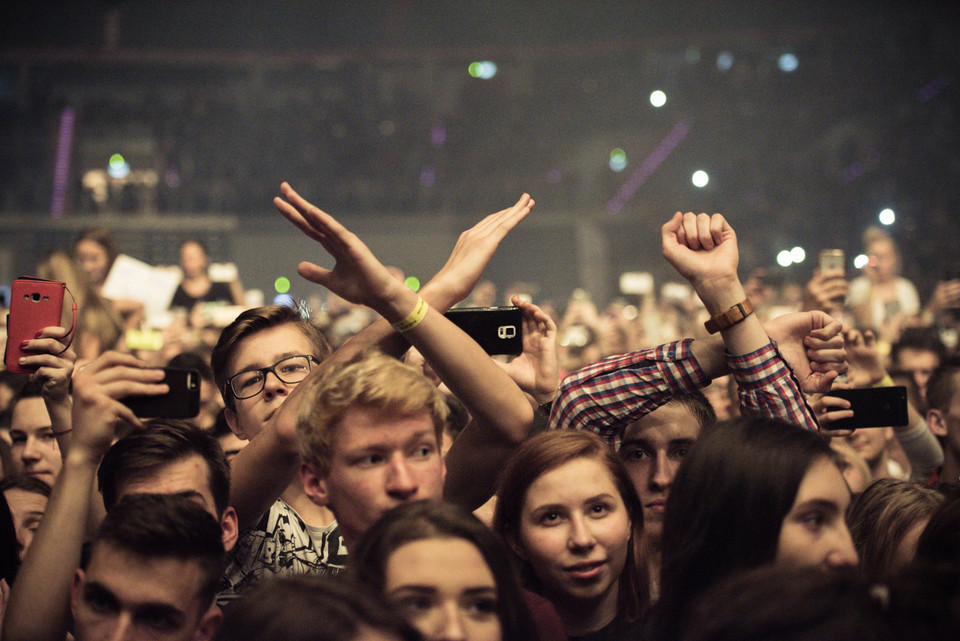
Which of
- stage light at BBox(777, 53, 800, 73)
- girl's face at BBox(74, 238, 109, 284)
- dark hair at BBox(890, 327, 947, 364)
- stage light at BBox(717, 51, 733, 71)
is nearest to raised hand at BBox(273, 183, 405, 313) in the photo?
dark hair at BBox(890, 327, 947, 364)

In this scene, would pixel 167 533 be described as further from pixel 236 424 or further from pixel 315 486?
pixel 236 424

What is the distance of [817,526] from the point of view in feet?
4.38

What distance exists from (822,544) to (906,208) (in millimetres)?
10580

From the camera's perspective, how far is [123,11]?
14.0 metres

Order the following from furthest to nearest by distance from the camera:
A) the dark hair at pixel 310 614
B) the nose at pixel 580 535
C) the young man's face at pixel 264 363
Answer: the young man's face at pixel 264 363
the nose at pixel 580 535
the dark hair at pixel 310 614

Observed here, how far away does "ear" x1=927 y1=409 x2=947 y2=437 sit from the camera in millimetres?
2666

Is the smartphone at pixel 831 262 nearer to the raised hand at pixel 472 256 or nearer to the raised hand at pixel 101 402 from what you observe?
the raised hand at pixel 472 256

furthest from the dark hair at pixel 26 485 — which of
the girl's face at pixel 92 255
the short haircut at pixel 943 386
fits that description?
the girl's face at pixel 92 255

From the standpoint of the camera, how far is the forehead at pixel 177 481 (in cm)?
168

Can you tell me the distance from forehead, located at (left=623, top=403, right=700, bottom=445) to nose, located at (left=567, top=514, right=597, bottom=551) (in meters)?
0.37

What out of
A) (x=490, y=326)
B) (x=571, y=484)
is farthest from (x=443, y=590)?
(x=490, y=326)

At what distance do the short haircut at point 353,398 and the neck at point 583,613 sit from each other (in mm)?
446

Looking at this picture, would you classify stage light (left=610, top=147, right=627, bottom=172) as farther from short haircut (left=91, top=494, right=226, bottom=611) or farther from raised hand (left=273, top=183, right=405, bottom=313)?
short haircut (left=91, top=494, right=226, bottom=611)

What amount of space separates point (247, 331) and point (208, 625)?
861mm
